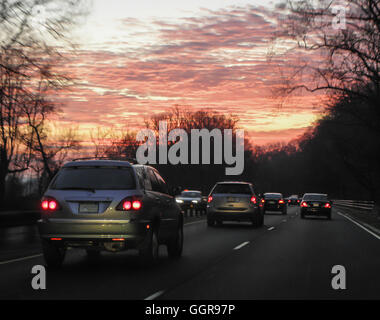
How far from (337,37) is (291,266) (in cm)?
2129

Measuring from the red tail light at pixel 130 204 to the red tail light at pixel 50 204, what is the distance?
1.07m

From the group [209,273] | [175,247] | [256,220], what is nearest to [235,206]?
[256,220]

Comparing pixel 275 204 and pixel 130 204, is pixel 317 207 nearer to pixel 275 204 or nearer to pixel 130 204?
pixel 275 204

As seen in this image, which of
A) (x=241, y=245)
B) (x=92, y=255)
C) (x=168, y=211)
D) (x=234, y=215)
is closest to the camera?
(x=168, y=211)

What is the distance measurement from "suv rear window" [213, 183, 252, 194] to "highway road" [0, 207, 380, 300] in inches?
348

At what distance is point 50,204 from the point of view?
11.2 m

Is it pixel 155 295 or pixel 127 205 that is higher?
pixel 127 205

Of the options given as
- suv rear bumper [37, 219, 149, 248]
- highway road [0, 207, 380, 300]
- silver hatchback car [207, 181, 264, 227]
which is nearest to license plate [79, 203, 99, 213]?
suv rear bumper [37, 219, 149, 248]

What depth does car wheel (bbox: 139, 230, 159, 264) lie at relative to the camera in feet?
37.4

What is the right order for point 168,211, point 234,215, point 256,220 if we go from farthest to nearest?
point 256,220, point 234,215, point 168,211

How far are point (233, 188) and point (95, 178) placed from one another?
15.8m

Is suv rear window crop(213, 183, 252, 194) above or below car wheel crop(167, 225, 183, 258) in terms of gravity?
above

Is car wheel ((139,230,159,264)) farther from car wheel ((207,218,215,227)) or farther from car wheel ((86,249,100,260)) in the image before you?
car wheel ((207,218,215,227))
